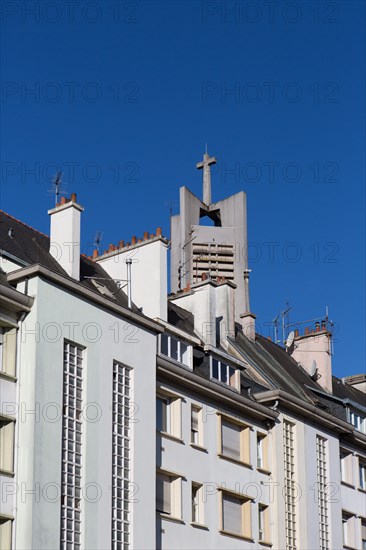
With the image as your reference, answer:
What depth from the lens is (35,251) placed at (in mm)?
39188

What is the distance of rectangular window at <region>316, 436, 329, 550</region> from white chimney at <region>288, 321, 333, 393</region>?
518cm

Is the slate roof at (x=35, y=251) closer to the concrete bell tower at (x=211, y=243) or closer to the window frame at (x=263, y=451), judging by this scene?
the window frame at (x=263, y=451)

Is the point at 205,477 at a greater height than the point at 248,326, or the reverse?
the point at 248,326

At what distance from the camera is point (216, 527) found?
40438 millimetres

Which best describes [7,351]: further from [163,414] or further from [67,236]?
[163,414]

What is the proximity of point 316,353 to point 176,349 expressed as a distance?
13.4 meters

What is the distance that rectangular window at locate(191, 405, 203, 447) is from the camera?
134 feet

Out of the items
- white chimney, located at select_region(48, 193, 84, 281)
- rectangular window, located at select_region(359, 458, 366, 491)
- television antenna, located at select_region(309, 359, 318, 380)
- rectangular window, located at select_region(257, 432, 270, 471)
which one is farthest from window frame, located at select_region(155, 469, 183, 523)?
television antenna, located at select_region(309, 359, 318, 380)

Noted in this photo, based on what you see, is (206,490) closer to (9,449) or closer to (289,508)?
(289,508)

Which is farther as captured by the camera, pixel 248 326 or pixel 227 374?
pixel 248 326

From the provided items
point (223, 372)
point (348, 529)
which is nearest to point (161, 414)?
point (223, 372)

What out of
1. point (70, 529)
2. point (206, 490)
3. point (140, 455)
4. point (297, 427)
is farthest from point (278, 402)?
point (70, 529)

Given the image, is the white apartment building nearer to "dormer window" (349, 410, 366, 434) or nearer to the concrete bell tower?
"dormer window" (349, 410, 366, 434)

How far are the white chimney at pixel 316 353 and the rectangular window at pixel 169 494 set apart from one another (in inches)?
572
